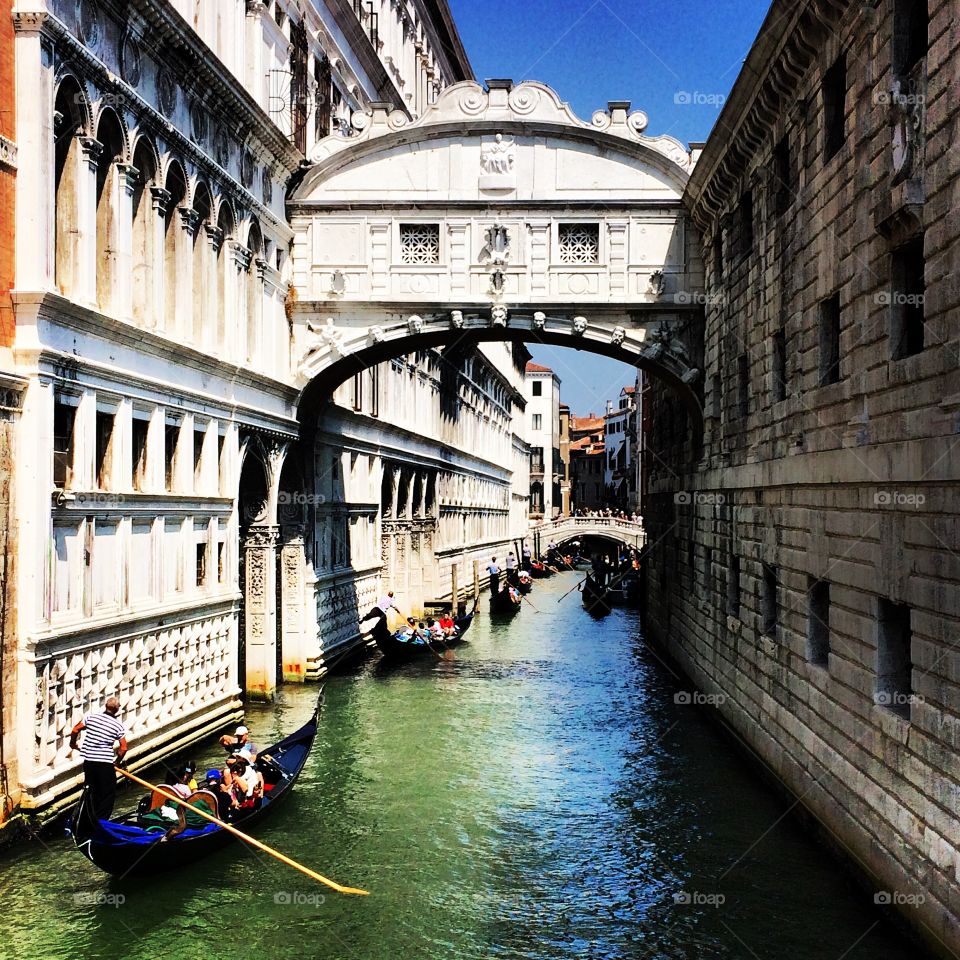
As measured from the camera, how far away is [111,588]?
37.2 ft

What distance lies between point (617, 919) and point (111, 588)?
564 centimetres

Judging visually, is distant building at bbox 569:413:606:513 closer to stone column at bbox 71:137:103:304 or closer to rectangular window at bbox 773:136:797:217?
rectangular window at bbox 773:136:797:217

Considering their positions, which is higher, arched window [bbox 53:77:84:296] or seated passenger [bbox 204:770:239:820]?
arched window [bbox 53:77:84:296]

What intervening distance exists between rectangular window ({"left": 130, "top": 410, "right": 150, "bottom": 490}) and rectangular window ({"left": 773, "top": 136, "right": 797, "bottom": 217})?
22.9 ft

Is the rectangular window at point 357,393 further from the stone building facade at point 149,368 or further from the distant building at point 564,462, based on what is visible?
the distant building at point 564,462

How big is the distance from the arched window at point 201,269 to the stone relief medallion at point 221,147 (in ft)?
2.02

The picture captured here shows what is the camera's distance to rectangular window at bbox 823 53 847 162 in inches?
409

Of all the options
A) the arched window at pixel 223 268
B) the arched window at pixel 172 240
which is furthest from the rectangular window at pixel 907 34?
the arched window at pixel 223 268

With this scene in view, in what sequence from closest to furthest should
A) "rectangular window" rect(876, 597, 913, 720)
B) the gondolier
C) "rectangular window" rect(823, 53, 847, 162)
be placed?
"rectangular window" rect(876, 597, 913, 720)
the gondolier
"rectangular window" rect(823, 53, 847, 162)

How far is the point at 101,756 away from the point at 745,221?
32.2 feet

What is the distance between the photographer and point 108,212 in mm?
11594

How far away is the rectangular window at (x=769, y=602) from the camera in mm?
12664

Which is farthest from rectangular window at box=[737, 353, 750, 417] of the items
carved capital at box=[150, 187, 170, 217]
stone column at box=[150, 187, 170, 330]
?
carved capital at box=[150, 187, 170, 217]

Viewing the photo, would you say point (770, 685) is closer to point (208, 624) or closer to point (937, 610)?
point (937, 610)
